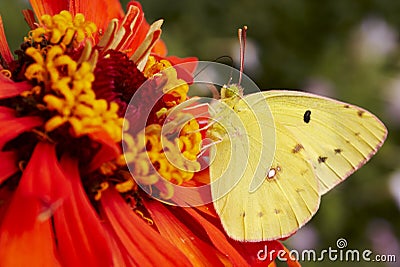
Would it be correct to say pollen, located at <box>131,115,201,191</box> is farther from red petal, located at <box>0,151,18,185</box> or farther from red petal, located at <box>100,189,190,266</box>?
red petal, located at <box>0,151,18,185</box>

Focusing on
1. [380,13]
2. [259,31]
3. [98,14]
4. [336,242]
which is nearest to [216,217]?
[98,14]

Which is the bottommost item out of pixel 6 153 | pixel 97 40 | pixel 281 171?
pixel 281 171

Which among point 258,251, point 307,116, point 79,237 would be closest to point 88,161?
point 79,237

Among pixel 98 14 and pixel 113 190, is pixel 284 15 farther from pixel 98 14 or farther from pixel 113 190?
pixel 113 190

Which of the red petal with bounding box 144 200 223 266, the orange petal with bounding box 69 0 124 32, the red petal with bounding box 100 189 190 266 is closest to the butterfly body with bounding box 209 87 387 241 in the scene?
the red petal with bounding box 144 200 223 266

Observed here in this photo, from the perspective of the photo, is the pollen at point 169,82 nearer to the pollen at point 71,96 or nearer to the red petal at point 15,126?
the pollen at point 71,96

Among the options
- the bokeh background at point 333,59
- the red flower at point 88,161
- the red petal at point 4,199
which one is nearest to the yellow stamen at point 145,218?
the red flower at point 88,161
